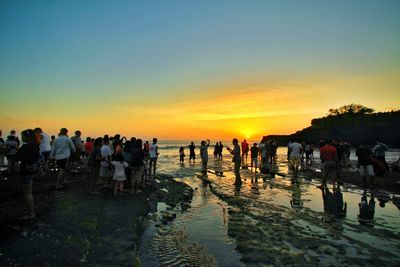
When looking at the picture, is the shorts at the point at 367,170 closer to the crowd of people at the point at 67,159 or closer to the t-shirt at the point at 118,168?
the crowd of people at the point at 67,159

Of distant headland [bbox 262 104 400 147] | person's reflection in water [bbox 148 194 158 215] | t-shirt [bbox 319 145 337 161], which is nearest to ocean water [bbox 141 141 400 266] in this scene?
person's reflection in water [bbox 148 194 158 215]

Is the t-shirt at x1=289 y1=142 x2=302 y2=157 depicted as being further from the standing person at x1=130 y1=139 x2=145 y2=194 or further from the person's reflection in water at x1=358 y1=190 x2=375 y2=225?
the standing person at x1=130 y1=139 x2=145 y2=194

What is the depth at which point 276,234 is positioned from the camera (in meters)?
7.30

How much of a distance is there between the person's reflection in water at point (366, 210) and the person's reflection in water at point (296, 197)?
2.04 m

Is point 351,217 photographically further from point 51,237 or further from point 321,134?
point 321,134

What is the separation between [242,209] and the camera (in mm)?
9992

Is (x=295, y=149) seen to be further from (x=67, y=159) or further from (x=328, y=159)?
(x=67, y=159)

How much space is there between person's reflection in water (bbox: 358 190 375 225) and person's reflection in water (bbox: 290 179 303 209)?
6.69 ft

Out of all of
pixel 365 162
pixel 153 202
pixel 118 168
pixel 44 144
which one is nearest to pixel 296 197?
pixel 365 162

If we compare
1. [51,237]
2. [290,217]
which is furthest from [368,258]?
[51,237]

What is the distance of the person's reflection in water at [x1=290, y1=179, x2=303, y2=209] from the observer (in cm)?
1061

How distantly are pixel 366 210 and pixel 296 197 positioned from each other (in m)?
A: 2.79

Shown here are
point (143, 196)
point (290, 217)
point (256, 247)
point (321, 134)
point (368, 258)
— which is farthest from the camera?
point (321, 134)

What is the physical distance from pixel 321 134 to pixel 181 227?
3775 inches
